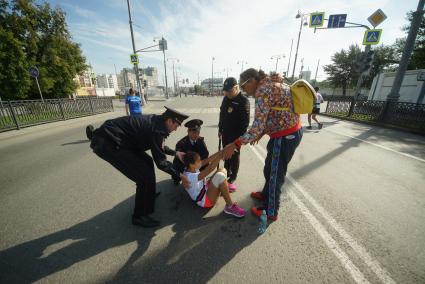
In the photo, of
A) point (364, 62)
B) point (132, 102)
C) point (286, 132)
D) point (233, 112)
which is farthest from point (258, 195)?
point (364, 62)

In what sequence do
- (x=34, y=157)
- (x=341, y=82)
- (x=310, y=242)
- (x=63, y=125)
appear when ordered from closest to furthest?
(x=310, y=242) < (x=34, y=157) < (x=63, y=125) < (x=341, y=82)

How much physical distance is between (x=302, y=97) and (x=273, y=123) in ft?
1.39

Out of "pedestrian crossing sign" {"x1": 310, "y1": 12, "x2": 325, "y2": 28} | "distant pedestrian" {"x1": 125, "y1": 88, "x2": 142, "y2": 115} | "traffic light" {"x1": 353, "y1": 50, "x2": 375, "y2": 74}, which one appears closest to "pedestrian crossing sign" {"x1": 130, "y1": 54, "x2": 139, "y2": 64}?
"distant pedestrian" {"x1": 125, "y1": 88, "x2": 142, "y2": 115}

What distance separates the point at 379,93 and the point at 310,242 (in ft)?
76.7

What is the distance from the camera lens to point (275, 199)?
2.55 meters

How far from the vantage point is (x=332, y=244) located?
2217 mm

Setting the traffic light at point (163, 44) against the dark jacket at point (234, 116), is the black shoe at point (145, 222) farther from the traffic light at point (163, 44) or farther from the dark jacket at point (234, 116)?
the traffic light at point (163, 44)

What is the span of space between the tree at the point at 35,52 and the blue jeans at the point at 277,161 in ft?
69.2

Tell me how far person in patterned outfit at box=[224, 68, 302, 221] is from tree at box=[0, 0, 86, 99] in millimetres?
20702

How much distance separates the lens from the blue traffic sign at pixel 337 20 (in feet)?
35.4

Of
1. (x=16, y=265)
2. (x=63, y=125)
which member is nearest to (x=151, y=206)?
(x=16, y=265)

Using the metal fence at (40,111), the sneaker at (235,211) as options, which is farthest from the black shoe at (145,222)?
the metal fence at (40,111)

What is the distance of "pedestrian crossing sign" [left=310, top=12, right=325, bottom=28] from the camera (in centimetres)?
1138

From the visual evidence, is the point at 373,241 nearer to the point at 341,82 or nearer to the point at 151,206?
the point at 151,206
